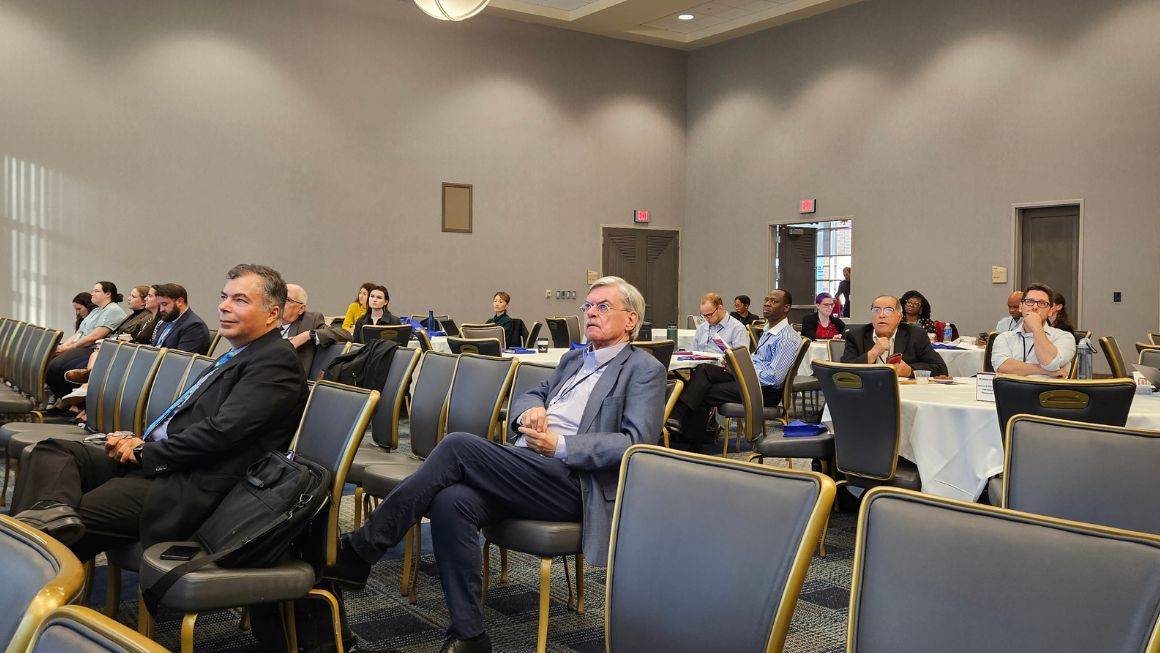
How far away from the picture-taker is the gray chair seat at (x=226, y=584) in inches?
96.9

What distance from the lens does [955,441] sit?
4.38 metres

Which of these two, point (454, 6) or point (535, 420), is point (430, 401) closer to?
point (535, 420)

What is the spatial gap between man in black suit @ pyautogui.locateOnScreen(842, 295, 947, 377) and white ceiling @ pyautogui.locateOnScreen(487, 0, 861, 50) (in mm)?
8751

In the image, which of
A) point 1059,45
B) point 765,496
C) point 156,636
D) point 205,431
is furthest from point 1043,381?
point 1059,45

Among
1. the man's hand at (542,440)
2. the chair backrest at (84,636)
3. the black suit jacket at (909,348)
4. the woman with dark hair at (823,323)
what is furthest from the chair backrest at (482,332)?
the chair backrest at (84,636)

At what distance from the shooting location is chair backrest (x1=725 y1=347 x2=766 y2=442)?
5.29 metres

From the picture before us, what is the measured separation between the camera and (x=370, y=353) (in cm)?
487

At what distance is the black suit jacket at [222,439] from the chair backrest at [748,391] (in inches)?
108

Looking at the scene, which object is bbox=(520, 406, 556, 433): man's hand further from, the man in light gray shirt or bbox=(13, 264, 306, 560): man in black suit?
the man in light gray shirt

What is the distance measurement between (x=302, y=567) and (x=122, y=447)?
3.07 feet

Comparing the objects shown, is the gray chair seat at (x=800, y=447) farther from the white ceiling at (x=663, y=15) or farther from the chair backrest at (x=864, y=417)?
the white ceiling at (x=663, y=15)

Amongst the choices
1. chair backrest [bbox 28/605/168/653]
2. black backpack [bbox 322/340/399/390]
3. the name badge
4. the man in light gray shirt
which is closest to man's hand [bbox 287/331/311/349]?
black backpack [bbox 322/340/399/390]

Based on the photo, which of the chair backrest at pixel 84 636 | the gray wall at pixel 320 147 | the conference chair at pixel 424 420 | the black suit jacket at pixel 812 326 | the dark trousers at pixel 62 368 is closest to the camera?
the chair backrest at pixel 84 636

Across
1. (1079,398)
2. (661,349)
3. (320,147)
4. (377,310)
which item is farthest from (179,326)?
(320,147)
